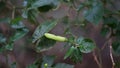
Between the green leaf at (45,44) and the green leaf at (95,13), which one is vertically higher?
the green leaf at (95,13)

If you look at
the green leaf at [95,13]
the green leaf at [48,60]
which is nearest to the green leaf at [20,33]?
the green leaf at [48,60]

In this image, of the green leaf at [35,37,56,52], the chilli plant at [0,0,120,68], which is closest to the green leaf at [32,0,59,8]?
the chilli plant at [0,0,120,68]

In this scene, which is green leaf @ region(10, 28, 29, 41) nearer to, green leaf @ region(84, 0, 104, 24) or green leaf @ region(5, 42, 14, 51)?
green leaf @ region(5, 42, 14, 51)

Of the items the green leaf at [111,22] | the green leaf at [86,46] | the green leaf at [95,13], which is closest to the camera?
the green leaf at [86,46]

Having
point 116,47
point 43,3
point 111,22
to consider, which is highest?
point 43,3

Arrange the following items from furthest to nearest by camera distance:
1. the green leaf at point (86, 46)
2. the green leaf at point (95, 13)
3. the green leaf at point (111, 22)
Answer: the green leaf at point (111, 22)
the green leaf at point (95, 13)
the green leaf at point (86, 46)

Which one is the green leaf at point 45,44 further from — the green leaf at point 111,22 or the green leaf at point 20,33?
the green leaf at point 111,22

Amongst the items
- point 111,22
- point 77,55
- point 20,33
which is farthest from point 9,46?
point 111,22

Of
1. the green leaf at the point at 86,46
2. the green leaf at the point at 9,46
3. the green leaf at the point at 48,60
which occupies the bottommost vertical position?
the green leaf at the point at 48,60

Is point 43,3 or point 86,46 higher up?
point 43,3

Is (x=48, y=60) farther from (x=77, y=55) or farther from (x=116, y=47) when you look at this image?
(x=116, y=47)

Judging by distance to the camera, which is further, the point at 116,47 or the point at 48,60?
the point at 116,47

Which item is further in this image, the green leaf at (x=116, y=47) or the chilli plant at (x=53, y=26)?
the green leaf at (x=116, y=47)
